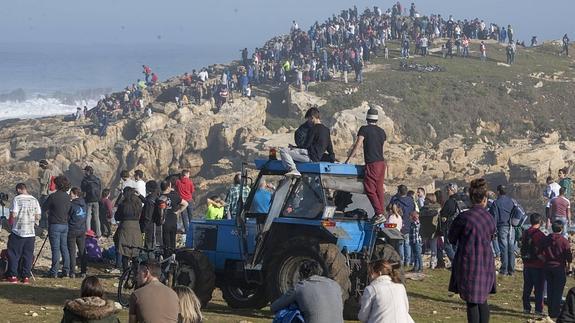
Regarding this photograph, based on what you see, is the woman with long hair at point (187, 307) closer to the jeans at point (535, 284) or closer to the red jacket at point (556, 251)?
the red jacket at point (556, 251)

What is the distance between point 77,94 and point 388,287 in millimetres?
125919

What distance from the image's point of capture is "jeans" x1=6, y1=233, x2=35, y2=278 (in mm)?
18609

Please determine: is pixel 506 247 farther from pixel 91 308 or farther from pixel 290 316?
pixel 91 308

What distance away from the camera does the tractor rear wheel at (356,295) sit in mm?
15367

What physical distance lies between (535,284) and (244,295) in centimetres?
422

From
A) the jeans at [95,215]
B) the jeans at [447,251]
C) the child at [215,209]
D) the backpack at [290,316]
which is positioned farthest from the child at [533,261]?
the jeans at [95,215]

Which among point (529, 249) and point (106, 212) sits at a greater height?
point (106, 212)

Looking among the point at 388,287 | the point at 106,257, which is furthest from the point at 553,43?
the point at 388,287

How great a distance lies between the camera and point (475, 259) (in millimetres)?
11742

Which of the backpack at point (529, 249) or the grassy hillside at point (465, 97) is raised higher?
the grassy hillside at point (465, 97)

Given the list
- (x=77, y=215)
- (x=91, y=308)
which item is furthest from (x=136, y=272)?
(x=91, y=308)

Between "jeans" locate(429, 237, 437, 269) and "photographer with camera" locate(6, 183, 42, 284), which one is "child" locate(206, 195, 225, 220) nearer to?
"jeans" locate(429, 237, 437, 269)

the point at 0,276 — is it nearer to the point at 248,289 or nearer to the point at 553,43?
the point at 248,289

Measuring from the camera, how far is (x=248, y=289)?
1673 cm
